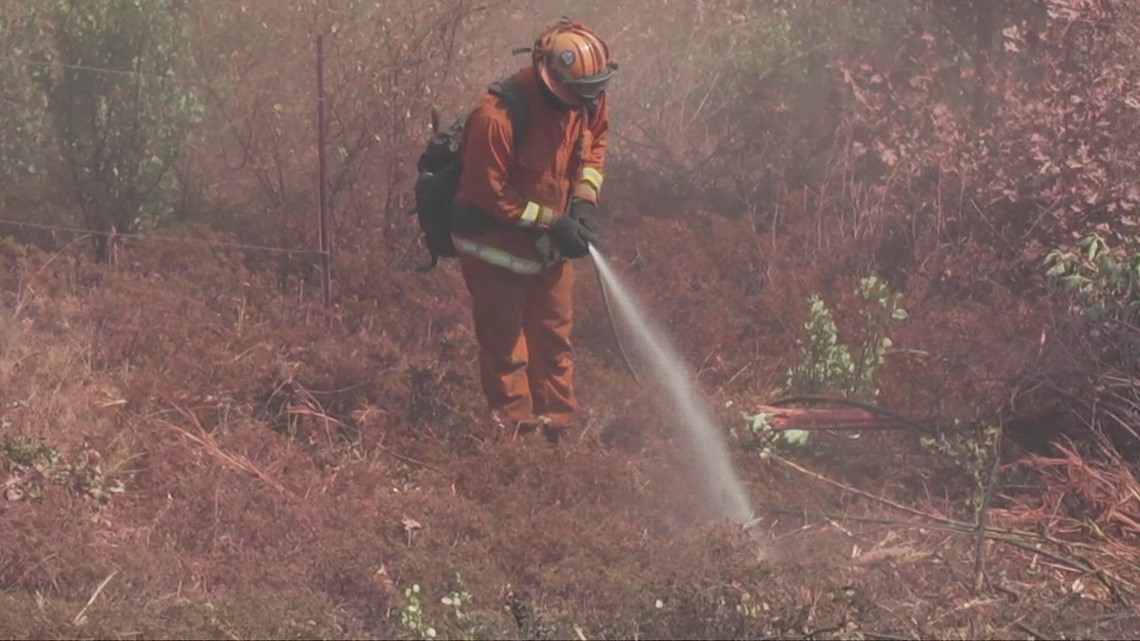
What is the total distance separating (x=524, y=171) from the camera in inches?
248

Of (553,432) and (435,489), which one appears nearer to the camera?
(435,489)

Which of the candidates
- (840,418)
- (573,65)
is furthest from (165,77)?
(840,418)

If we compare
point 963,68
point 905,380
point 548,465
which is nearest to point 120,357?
point 548,465

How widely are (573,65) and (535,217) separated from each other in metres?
0.59

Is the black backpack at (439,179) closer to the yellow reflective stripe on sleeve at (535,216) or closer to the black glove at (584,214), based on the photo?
the yellow reflective stripe on sleeve at (535,216)

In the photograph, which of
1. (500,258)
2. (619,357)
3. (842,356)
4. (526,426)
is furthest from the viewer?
(619,357)

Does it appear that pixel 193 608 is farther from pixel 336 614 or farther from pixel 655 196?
pixel 655 196

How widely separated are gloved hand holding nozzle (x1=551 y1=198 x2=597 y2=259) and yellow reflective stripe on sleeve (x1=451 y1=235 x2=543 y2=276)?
13 cm

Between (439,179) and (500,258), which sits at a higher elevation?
(439,179)

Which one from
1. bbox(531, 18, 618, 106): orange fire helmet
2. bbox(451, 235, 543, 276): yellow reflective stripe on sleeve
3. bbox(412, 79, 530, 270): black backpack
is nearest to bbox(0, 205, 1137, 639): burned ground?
bbox(451, 235, 543, 276): yellow reflective stripe on sleeve

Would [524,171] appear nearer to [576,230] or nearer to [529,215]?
[529,215]

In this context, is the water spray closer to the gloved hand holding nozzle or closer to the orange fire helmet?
the gloved hand holding nozzle

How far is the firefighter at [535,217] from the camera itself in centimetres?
614

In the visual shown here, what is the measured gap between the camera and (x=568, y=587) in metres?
5.37
